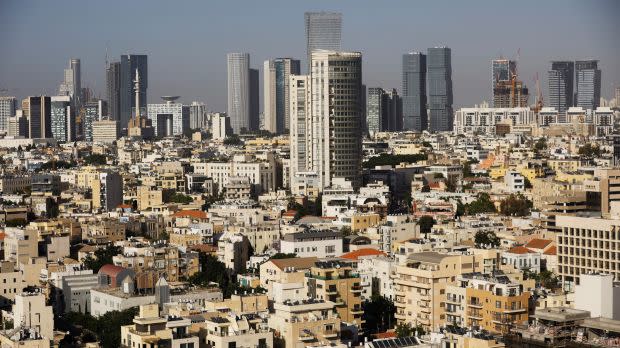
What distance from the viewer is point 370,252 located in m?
17.8

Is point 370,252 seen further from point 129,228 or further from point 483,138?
point 483,138

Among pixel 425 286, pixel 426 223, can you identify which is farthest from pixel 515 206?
pixel 425 286

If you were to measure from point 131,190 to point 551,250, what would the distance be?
1252 cm

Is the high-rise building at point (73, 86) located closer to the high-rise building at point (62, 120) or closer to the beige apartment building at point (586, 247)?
the high-rise building at point (62, 120)

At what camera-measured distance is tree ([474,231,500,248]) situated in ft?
60.6

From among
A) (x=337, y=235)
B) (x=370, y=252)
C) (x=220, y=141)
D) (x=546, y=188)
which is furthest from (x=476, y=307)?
(x=220, y=141)

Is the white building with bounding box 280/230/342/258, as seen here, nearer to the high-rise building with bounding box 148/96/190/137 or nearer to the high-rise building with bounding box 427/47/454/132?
the high-rise building with bounding box 427/47/454/132

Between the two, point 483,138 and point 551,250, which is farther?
point 483,138

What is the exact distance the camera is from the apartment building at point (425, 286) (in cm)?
1364

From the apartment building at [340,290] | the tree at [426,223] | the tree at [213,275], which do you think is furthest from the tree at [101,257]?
the tree at [426,223]

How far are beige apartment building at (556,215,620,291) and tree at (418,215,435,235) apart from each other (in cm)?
443

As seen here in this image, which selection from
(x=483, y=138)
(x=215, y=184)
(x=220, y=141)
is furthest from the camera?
(x=220, y=141)

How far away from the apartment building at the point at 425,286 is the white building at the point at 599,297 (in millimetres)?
2075

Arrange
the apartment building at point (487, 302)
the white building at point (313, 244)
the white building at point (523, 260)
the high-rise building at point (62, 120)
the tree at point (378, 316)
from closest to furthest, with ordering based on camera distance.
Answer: the apartment building at point (487, 302), the tree at point (378, 316), the white building at point (523, 260), the white building at point (313, 244), the high-rise building at point (62, 120)
